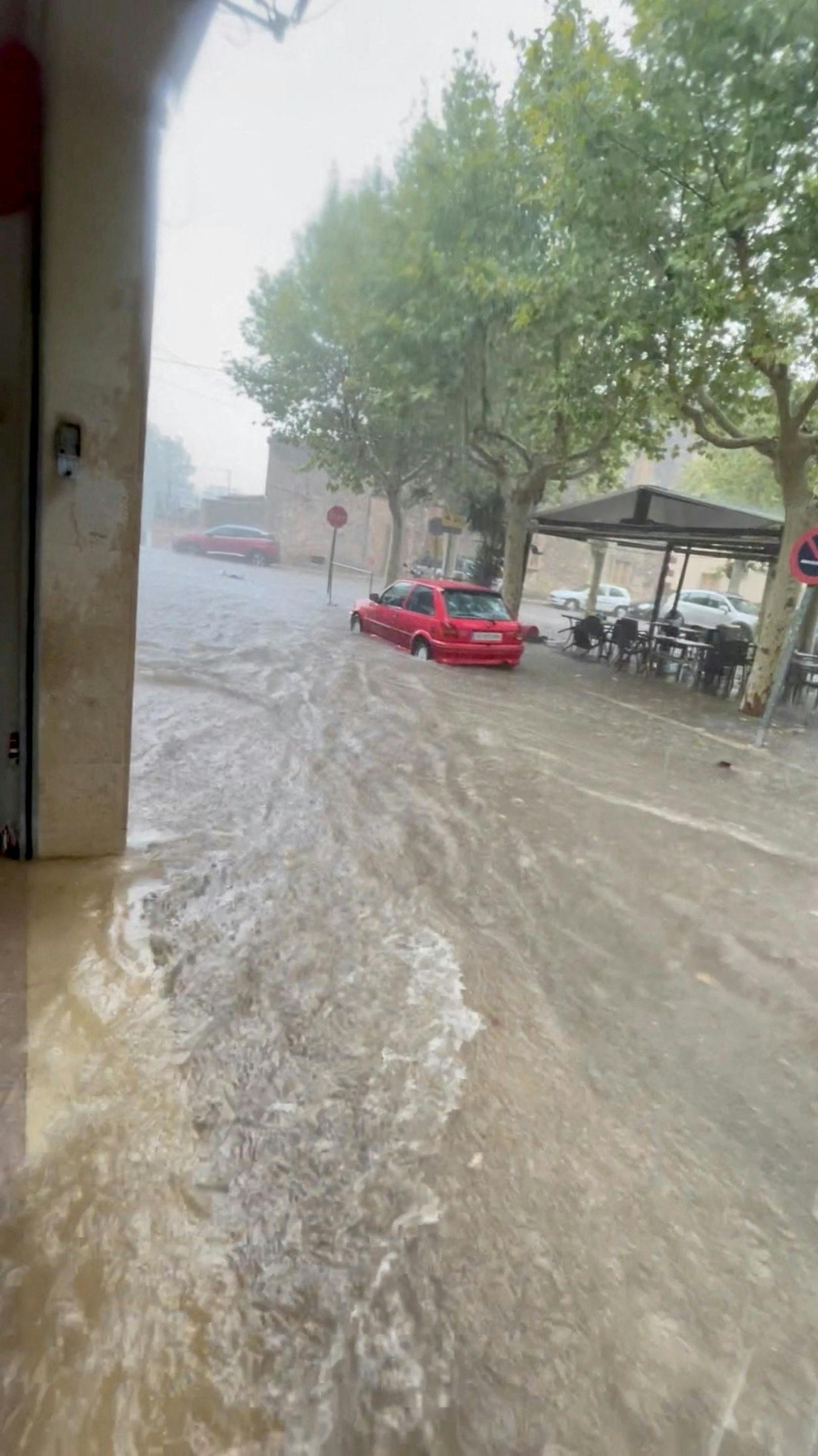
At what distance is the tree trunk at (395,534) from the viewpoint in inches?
823

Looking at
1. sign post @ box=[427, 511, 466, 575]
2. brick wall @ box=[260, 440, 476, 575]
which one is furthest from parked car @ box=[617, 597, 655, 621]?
brick wall @ box=[260, 440, 476, 575]

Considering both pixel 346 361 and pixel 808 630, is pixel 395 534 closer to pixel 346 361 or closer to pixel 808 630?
pixel 346 361

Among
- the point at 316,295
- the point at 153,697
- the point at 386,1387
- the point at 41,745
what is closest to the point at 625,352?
the point at 153,697

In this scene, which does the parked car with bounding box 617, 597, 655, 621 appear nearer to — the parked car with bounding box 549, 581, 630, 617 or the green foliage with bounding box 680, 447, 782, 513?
the parked car with bounding box 549, 581, 630, 617

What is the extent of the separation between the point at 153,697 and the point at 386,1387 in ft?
23.6

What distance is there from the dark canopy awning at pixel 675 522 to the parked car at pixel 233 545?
21838 mm

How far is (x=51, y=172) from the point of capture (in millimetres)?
3127

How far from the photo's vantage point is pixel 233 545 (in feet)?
115

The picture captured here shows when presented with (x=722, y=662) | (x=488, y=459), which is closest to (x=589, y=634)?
(x=722, y=662)

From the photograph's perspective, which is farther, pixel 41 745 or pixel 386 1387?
pixel 41 745

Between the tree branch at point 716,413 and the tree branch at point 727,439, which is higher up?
the tree branch at point 716,413

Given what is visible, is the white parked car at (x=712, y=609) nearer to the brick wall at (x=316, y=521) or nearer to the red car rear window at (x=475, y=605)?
the red car rear window at (x=475, y=605)

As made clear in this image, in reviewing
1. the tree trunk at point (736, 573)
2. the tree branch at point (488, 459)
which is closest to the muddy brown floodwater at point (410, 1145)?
the tree branch at point (488, 459)

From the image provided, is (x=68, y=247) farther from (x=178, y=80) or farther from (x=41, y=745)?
(x=41, y=745)
